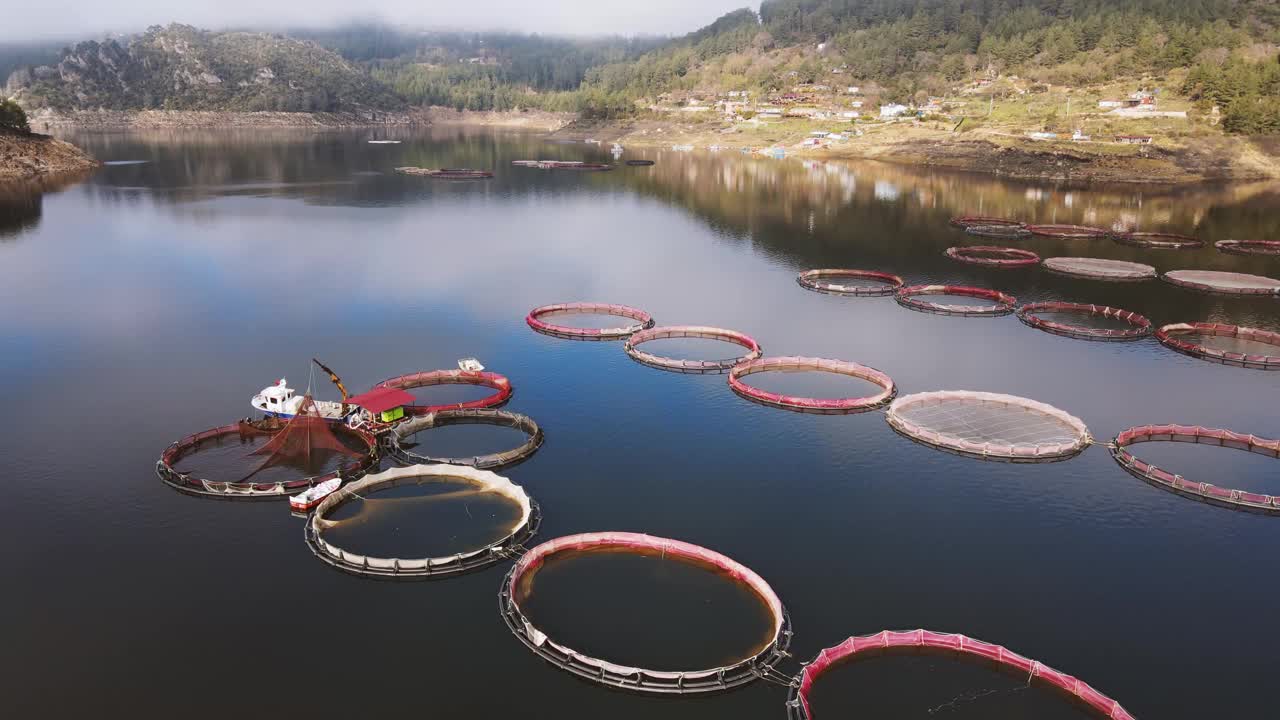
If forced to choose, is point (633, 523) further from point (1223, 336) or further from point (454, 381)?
point (1223, 336)

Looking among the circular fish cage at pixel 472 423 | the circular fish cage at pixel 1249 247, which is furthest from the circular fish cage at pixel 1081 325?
the circular fish cage at pixel 472 423

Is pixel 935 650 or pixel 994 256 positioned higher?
pixel 994 256

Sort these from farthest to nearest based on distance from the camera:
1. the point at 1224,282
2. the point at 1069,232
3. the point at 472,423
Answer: the point at 1069,232 → the point at 1224,282 → the point at 472,423

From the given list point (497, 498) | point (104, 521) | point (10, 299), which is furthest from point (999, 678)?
point (10, 299)

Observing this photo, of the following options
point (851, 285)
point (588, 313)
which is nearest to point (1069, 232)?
point (851, 285)

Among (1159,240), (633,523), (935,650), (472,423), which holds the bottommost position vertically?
(935,650)

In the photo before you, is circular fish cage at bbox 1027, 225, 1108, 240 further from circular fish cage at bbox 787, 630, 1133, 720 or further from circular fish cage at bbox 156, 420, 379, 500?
circular fish cage at bbox 156, 420, 379, 500
